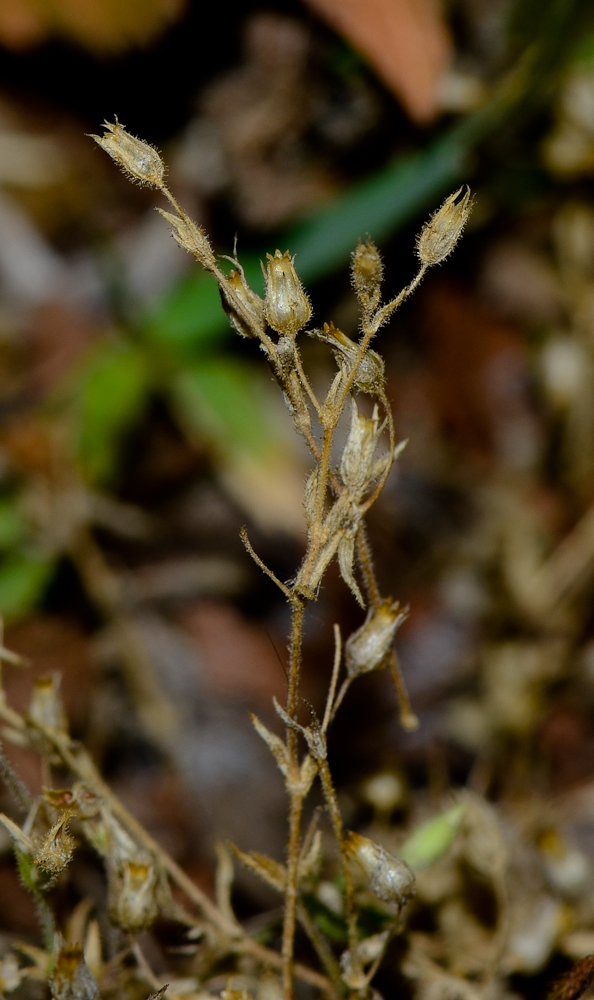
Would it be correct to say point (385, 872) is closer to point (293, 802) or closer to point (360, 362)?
point (293, 802)

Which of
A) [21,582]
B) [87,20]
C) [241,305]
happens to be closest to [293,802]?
[241,305]

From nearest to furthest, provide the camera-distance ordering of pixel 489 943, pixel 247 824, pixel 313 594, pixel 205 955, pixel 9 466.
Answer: pixel 313 594
pixel 205 955
pixel 489 943
pixel 247 824
pixel 9 466

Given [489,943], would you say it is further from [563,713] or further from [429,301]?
[429,301]

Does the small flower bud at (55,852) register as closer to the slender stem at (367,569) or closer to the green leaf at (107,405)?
the slender stem at (367,569)

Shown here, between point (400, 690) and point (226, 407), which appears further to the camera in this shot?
point (226, 407)

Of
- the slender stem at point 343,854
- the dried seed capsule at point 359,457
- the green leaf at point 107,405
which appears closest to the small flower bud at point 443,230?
the dried seed capsule at point 359,457

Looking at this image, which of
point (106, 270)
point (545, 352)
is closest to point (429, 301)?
point (545, 352)
